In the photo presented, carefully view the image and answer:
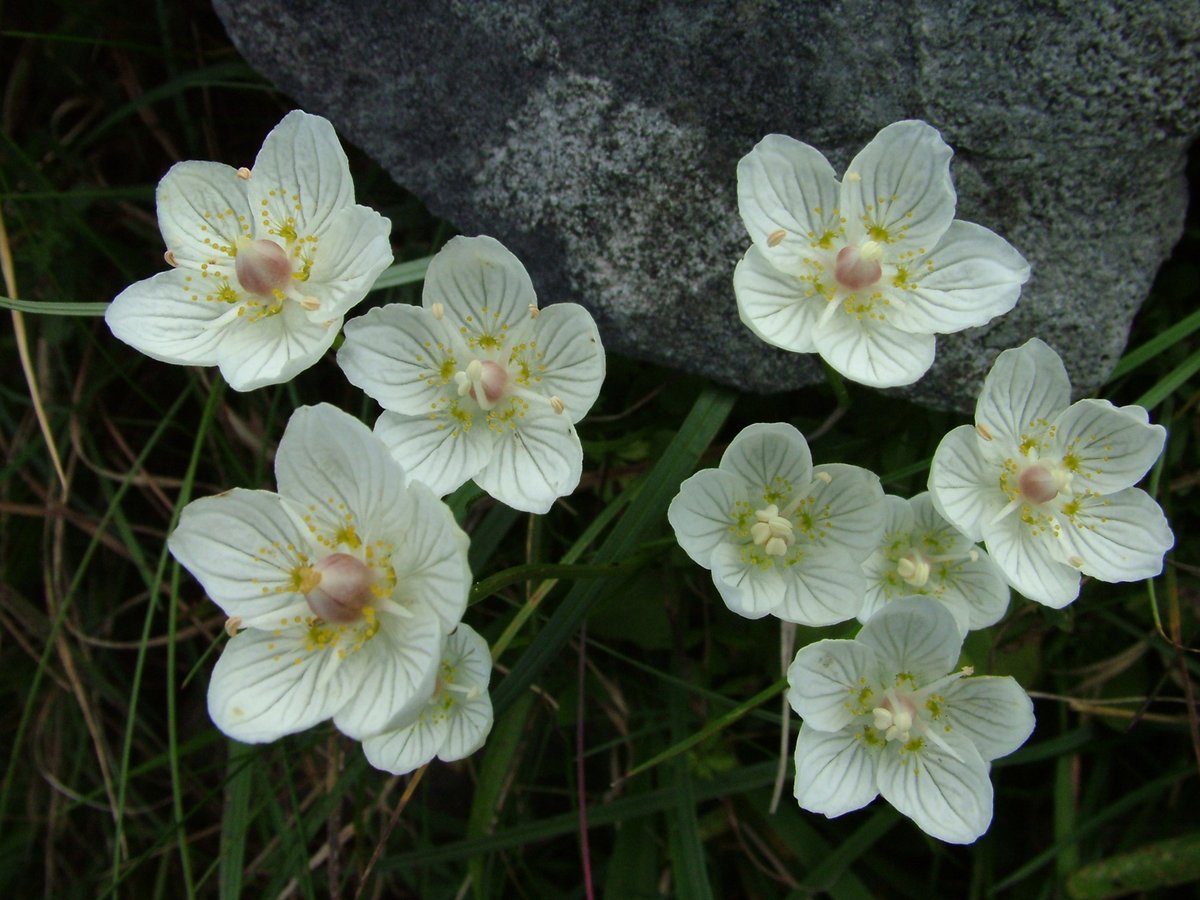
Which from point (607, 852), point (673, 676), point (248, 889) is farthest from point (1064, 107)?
point (248, 889)

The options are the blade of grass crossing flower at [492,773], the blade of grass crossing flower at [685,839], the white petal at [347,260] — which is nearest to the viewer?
the white petal at [347,260]

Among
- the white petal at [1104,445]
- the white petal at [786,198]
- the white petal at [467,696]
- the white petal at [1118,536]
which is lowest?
the white petal at [467,696]

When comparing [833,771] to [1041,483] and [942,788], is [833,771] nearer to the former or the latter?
[942,788]

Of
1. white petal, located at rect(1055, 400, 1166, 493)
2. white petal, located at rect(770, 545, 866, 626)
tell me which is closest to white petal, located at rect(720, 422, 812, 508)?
white petal, located at rect(770, 545, 866, 626)

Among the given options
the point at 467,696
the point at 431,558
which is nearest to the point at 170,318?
the point at 431,558

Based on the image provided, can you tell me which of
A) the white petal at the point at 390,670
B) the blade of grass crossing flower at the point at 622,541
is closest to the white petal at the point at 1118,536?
the blade of grass crossing flower at the point at 622,541

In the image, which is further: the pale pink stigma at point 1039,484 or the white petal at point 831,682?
the pale pink stigma at point 1039,484

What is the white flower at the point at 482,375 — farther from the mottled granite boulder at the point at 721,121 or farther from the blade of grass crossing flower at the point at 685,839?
the blade of grass crossing flower at the point at 685,839

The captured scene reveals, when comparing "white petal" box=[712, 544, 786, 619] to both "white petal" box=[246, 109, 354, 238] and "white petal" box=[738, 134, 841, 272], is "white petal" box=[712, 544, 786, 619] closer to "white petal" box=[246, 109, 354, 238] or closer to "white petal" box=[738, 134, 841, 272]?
"white petal" box=[738, 134, 841, 272]
